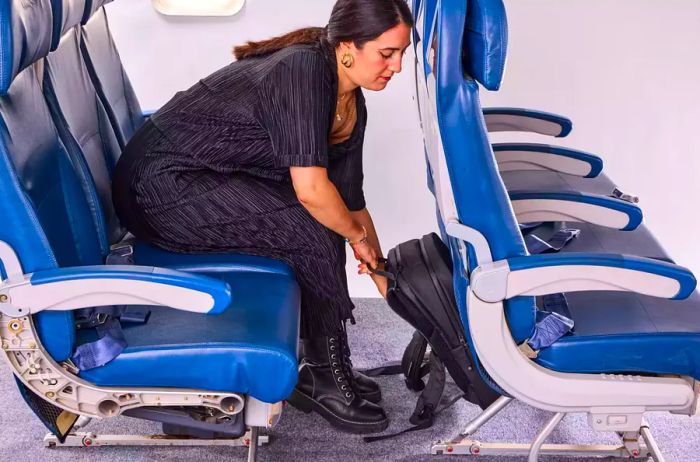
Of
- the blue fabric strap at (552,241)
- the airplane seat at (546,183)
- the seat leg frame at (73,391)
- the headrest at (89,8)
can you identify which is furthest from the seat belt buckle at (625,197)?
the headrest at (89,8)

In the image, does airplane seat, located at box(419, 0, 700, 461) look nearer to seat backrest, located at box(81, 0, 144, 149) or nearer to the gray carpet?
the gray carpet

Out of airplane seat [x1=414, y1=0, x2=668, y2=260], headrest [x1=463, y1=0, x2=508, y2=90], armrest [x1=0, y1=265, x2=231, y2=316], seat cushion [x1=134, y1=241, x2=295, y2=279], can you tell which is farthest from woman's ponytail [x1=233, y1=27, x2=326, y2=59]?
armrest [x1=0, y1=265, x2=231, y2=316]

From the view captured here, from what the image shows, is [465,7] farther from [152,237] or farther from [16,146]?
[152,237]

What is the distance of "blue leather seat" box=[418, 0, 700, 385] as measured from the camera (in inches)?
70.2

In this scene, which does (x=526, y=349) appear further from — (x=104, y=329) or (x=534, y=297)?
(x=104, y=329)

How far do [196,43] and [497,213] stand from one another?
1.66 m

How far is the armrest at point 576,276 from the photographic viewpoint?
1.91 metres

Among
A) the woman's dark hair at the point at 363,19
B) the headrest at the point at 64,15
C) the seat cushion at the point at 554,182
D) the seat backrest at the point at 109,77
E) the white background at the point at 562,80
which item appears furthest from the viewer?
the white background at the point at 562,80

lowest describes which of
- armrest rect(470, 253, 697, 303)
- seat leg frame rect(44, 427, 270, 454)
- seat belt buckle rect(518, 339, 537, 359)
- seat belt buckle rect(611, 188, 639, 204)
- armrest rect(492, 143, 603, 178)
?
seat leg frame rect(44, 427, 270, 454)

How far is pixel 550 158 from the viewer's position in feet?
9.21

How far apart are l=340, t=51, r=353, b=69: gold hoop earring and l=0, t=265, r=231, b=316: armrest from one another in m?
0.72

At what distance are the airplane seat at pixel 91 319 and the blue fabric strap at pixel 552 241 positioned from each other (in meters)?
0.66

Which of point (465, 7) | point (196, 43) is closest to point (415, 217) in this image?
point (196, 43)

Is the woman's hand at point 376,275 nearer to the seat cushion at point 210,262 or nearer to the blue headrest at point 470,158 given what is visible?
the seat cushion at point 210,262
